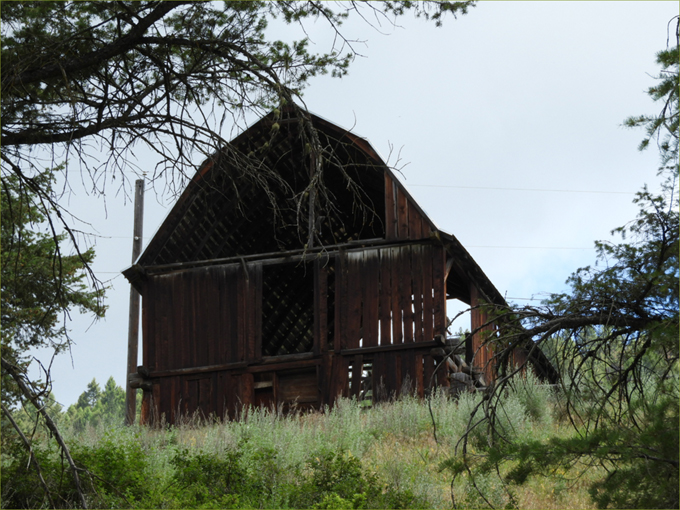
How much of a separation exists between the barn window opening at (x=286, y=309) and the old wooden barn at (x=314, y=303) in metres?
2.06

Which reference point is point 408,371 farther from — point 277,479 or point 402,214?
point 277,479

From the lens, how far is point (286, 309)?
21.5m

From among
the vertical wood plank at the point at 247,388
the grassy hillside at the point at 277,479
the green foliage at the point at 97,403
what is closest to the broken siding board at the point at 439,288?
the vertical wood plank at the point at 247,388

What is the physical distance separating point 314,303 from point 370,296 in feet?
4.01

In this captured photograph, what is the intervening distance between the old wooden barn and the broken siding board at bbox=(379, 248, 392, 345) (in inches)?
0.8

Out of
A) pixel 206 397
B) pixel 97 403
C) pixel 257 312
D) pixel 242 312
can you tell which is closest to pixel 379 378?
pixel 257 312

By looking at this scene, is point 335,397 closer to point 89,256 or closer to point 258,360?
point 258,360

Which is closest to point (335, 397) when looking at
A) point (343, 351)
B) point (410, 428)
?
point (343, 351)

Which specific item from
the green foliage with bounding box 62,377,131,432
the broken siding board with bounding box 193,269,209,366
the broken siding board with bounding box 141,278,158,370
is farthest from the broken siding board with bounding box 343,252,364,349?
the green foliage with bounding box 62,377,131,432

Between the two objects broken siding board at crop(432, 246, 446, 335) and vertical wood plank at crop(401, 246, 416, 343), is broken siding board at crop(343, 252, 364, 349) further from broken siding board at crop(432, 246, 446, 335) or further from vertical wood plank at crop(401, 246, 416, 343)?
broken siding board at crop(432, 246, 446, 335)

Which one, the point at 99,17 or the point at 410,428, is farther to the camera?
the point at 410,428

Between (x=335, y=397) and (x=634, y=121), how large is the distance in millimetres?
11068

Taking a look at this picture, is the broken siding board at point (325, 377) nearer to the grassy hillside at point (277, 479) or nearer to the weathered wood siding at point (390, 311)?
the weathered wood siding at point (390, 311)

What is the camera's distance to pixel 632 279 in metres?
6.38
